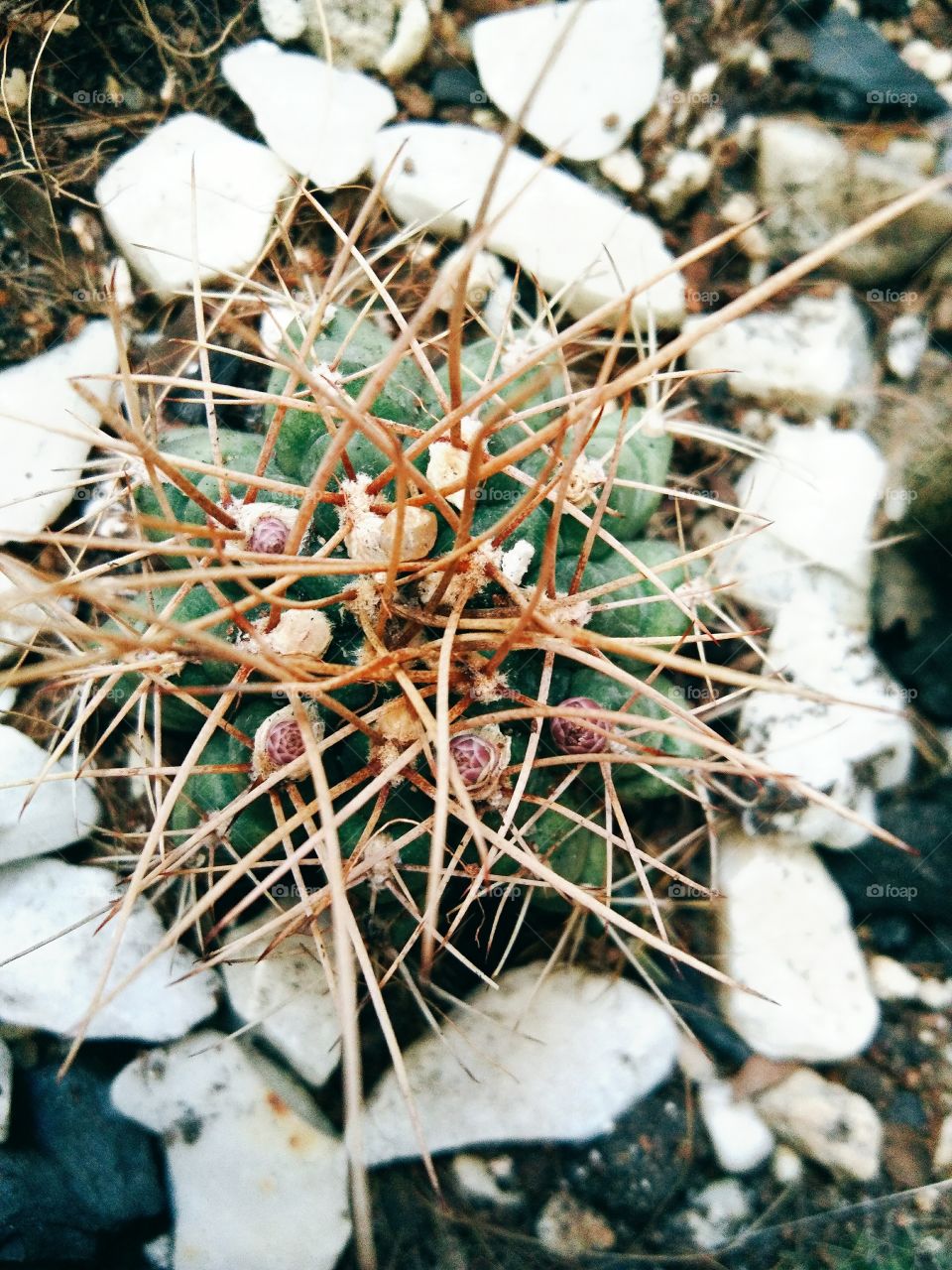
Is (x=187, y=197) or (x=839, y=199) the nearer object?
(x=187, y=197)

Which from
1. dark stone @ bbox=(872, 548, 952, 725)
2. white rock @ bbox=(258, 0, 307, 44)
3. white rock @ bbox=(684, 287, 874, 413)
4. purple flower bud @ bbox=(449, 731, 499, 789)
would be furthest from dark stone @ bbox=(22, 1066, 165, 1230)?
white rock @ bbox=(258, 0, 307, 44)

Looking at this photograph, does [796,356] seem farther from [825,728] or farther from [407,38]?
[407,38]

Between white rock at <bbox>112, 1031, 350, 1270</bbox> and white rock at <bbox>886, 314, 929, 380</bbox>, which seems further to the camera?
white rock at <bbox>886, 314, 929, 380</bbox>

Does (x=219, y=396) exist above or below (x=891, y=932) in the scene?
above

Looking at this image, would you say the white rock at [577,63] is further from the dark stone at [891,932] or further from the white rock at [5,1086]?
the white rock at [5,1086]

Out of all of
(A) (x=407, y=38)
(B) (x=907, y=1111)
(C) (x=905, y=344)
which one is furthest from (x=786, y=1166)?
(A) (x=407, y=38)

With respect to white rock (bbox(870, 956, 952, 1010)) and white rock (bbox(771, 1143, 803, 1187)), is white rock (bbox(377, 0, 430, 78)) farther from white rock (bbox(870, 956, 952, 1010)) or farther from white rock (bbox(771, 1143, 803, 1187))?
white rock (bbox(771, 1143, 803, 1187))
